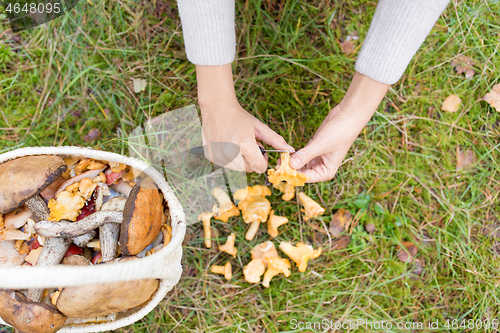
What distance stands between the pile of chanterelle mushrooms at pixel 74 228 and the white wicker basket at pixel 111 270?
0.26ft

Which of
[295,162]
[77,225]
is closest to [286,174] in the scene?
[295,162]

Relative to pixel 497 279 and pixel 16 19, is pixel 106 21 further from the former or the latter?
pixel 497 279

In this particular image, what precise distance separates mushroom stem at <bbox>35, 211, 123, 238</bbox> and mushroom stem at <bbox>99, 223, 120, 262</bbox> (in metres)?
→ 0.08

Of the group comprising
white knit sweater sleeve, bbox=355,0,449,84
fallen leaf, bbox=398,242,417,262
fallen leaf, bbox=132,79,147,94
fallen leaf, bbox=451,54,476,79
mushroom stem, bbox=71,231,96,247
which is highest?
white knit sweater sleeve, bbox=355,0,449,84

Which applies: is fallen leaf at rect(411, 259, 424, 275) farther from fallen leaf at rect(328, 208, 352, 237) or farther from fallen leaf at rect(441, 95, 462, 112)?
fallen leaf at rect(441, 95, 462, 112)

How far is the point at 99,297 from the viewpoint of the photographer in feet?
6.82

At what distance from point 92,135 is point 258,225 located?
204 centimetres

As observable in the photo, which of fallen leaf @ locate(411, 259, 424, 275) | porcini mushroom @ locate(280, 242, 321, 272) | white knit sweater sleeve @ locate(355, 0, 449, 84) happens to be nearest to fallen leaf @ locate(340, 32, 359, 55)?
white knit sweater sleeve @ locate(355, 0, 449, 84)

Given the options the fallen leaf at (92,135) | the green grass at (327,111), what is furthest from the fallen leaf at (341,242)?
the fallen leaf at (92,135)

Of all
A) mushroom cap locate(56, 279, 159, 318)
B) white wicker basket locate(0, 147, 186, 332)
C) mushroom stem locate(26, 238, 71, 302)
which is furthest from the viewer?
mushroom stem locate(26, 238, 71, 302)

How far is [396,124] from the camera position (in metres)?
3.53

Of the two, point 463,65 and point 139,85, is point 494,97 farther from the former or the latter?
point 139,85

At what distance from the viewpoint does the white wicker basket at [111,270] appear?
1.63 m

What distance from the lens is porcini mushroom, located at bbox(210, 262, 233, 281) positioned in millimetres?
3148
